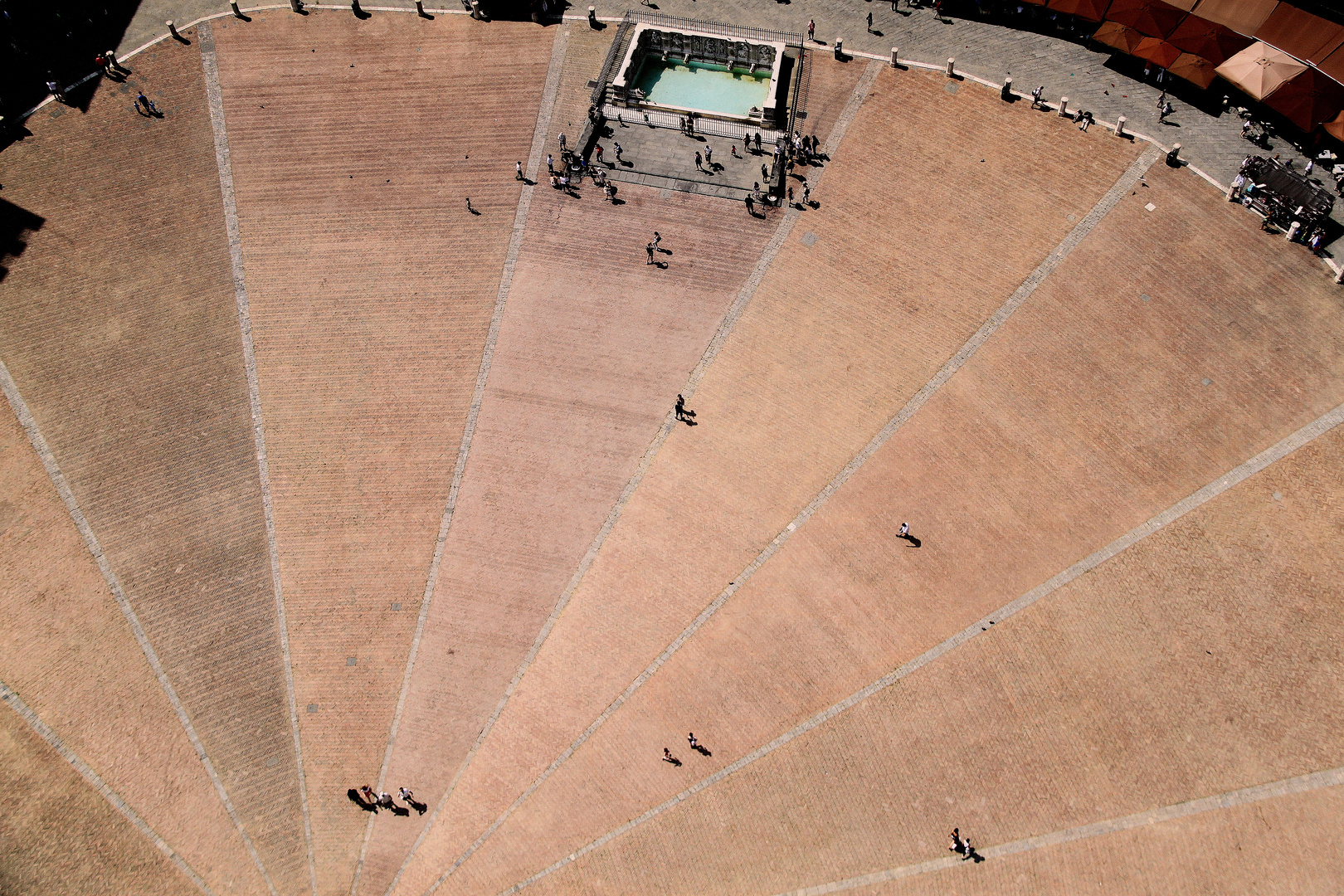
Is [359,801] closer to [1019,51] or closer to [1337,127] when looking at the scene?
[1019,51]

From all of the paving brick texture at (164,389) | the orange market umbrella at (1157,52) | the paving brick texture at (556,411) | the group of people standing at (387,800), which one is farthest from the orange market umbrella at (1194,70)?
the paving brick texture at (164,389)

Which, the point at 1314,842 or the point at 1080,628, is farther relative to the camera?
the point at 1080,628

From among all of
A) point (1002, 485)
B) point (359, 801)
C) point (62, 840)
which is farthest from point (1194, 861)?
point (62, 840)

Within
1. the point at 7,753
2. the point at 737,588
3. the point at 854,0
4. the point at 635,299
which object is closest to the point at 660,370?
the point at 635,299

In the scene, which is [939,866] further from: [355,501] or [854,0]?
Result: [854,0]

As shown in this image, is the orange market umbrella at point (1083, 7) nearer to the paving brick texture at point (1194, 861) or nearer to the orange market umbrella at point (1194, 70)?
the orange market umbrella at point (1194, 70)

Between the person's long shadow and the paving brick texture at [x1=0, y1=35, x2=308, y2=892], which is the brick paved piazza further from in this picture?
the person's long shadow
